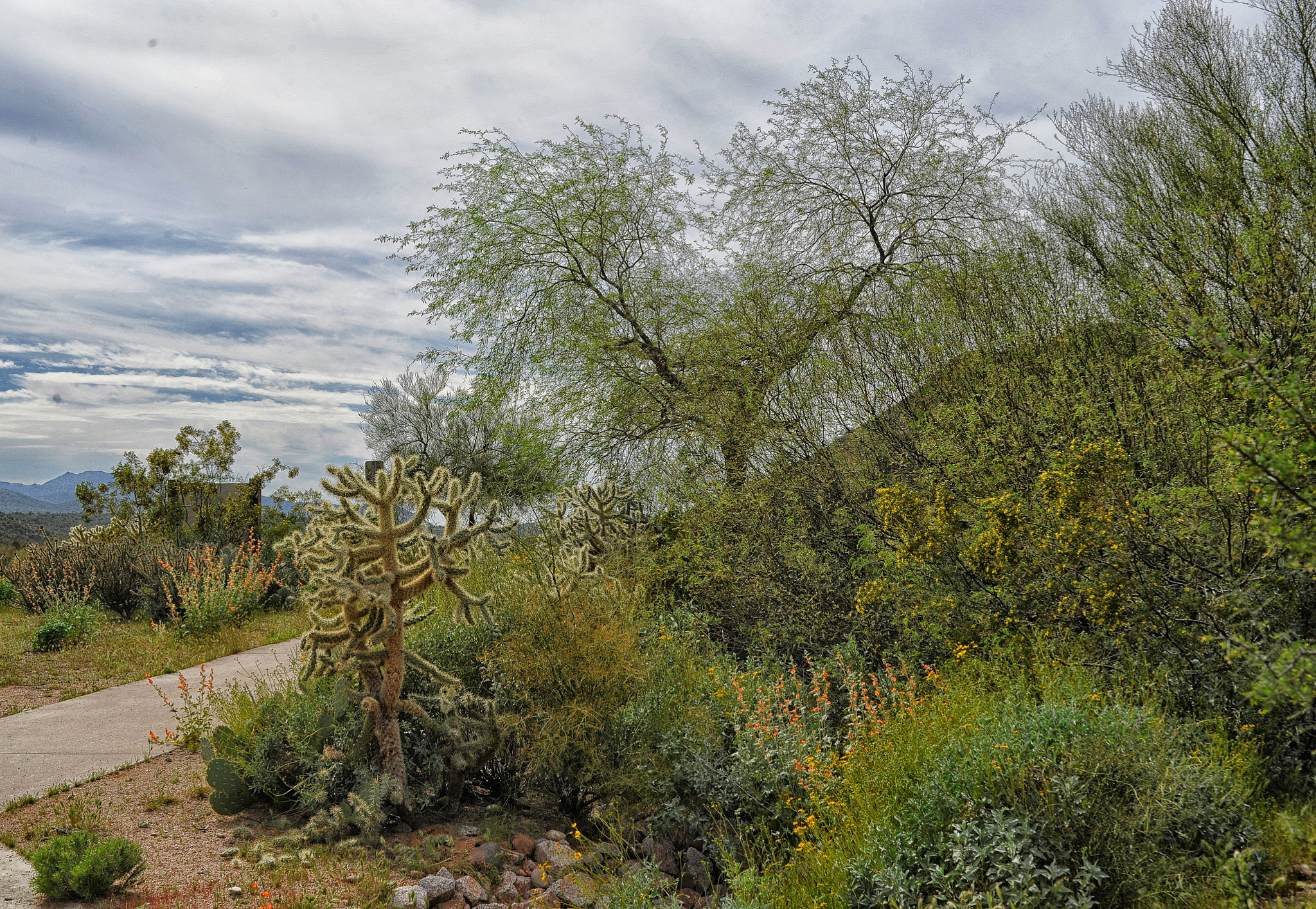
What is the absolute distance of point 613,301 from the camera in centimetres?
1098

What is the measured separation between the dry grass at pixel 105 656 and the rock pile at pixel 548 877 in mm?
5169

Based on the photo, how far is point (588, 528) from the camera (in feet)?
23.9

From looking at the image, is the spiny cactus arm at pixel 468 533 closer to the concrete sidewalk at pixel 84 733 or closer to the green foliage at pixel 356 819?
the green foliage at pixel 356 819

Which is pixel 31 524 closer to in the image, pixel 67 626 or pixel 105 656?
pixel 67 626

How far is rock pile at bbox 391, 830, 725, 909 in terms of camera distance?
3.61 m

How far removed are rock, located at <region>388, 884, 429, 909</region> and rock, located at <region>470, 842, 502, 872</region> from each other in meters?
0.46

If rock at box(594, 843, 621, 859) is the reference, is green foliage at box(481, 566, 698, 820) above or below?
above

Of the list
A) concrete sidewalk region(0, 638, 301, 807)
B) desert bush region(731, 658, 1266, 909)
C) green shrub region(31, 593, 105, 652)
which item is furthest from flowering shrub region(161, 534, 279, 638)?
desert bush region(731, 658, 1266, 909)

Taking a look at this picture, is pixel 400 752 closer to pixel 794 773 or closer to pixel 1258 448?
pixel 794 773

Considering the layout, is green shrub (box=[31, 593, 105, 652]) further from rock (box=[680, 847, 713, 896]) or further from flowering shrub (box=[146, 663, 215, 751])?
rock (box=[680, 847, 713, 896])

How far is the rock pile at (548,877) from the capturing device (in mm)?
3605

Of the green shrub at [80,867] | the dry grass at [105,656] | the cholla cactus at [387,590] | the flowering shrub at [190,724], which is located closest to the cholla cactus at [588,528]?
the cholla cactus at [387,590]

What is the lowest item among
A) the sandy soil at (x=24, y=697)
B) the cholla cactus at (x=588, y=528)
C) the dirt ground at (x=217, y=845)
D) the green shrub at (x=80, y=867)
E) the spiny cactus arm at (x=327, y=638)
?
the dirt ground at (x=217, y=845)

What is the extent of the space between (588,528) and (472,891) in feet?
12.5
